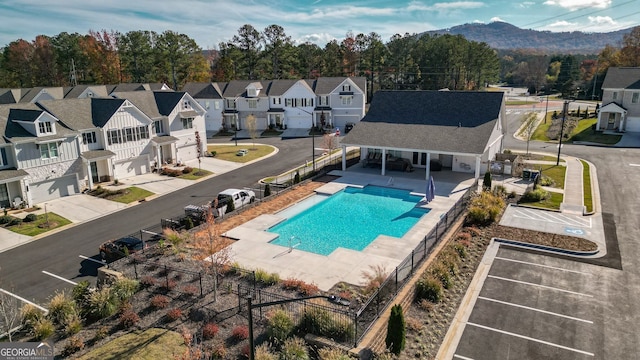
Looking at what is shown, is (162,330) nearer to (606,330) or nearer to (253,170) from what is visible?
(606,330)

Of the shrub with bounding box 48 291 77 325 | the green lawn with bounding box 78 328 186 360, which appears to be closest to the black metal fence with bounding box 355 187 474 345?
the green lawn with bounding box 78 328 186 360

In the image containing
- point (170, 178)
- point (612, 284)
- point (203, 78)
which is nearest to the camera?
point (612, 284)

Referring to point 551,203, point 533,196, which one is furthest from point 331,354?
point 551,203

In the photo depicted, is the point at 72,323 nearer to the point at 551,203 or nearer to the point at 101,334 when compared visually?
the point at 101,334

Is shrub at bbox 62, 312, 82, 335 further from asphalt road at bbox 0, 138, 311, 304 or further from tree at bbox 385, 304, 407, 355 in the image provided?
tree at bbox 385, 304, 407, 355

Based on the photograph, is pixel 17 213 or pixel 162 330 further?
pixel 17 213

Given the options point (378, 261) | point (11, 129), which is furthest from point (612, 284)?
point (11, 129)

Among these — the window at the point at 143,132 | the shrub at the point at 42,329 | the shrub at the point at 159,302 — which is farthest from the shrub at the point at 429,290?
the window at the point at 143,132
